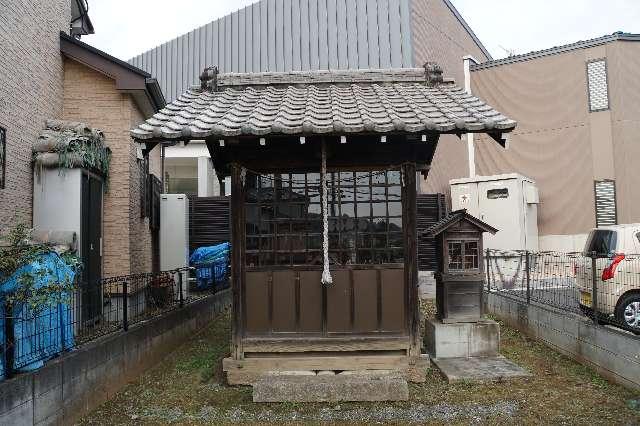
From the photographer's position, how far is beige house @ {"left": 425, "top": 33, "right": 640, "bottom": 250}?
1781 centimetres

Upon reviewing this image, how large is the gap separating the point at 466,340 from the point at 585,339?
5.85 feet

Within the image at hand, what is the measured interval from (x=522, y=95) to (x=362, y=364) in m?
16.7

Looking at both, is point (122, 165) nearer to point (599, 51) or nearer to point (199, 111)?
point (199, 111)

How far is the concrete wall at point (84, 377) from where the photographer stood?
4664mm

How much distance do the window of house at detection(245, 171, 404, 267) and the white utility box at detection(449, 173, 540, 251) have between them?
11207 mm

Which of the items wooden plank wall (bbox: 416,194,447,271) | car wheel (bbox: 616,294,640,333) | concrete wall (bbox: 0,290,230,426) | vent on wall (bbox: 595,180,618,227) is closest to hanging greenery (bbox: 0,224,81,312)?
concrete wall (bbox: 0,290,230,426)

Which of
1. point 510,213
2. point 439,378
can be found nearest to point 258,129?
point 439,378

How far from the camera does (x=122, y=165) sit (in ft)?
35.7

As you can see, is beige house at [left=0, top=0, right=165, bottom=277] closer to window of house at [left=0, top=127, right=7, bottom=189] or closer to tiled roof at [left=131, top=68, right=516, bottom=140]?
window of house at [left=0, top=127, right=7, bottom=189]

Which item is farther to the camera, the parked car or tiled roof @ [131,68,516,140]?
the parked car

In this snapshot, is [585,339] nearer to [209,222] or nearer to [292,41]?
[209,222]

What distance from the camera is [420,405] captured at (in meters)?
6.17

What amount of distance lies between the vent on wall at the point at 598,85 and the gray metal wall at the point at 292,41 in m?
6.71

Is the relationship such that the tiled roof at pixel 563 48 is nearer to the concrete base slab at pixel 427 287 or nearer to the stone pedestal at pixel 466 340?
the concrete base slab at pixel 427 287
